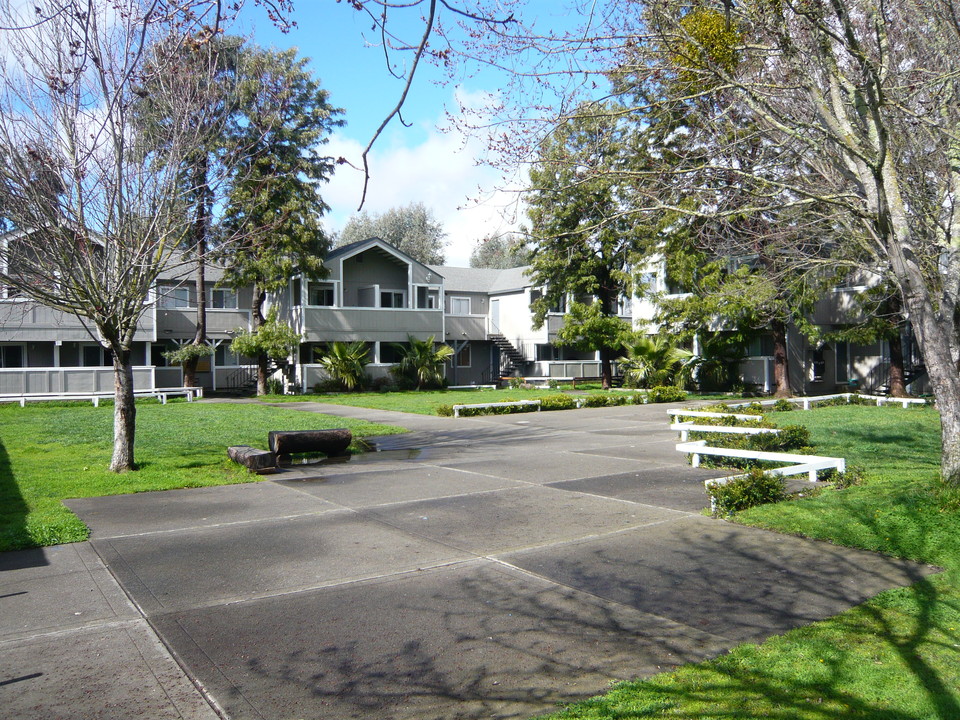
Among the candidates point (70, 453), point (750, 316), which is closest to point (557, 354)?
point (750, 316)

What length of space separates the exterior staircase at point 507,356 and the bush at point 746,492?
34968 mm

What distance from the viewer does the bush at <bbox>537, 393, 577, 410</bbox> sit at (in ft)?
90.4

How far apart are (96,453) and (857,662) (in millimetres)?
14732

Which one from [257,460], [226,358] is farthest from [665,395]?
[226,358]

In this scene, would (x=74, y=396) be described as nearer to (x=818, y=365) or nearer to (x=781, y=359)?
(x=781, y=359)

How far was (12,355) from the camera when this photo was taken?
34.3 m

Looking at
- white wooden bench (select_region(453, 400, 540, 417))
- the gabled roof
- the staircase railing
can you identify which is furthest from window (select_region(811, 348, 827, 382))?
the staircase railing

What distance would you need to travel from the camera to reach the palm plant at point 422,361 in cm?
3853

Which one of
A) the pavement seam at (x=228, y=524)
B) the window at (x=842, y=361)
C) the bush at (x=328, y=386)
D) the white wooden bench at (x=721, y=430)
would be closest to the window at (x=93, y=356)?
the bush at (x=328, y=386)

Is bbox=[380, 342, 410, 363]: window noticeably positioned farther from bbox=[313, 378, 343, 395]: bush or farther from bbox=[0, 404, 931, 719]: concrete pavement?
bbox=[0, 404, 931, 719]: concrete pavement

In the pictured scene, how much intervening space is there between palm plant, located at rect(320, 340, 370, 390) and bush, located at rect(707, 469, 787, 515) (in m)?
27.3

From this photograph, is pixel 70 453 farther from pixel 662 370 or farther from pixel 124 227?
pixel 662 370

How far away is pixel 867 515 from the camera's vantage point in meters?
8.98

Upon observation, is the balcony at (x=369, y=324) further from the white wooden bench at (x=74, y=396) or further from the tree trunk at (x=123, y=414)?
the tree trunk at (x=123, y=414)
